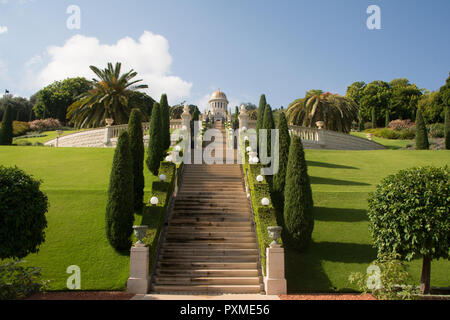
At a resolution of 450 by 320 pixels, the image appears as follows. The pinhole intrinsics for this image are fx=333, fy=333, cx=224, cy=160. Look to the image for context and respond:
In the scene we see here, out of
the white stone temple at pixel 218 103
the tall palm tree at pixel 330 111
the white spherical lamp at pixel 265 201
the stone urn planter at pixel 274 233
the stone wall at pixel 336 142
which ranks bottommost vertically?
the stone urn planter at pixel 274 233

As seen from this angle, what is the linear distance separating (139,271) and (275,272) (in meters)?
4.77

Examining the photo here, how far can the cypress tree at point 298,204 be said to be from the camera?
534 inches

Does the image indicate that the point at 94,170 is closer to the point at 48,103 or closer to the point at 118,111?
the point at 118,111

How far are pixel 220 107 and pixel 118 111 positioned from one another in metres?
45.8

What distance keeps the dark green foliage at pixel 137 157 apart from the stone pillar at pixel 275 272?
7.12 m

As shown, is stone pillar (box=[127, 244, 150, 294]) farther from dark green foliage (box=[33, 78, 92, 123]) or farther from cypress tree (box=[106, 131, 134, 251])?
dark green foliage (box=[33, 78, 92, 123])

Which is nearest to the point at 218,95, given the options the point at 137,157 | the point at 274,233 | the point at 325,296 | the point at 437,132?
the point at 437,132

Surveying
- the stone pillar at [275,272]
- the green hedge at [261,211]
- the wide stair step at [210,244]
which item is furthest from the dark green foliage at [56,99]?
the stone pillar at [275,272]

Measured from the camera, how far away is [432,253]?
10219 mm

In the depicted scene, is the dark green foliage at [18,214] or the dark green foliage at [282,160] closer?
the dark green foliage at [18,214]

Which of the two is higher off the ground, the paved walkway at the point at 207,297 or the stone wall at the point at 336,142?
the stone wall at the point at 336,142

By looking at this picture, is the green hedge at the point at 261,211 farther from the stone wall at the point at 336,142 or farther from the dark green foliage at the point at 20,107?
the dark green foliage at the point at 20,107

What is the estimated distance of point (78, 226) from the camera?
569 inches

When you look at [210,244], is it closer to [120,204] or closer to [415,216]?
[120,204]
